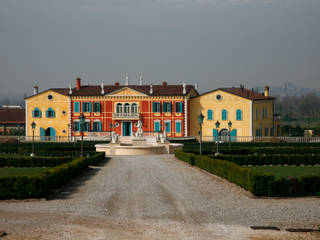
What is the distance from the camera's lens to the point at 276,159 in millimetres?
33094

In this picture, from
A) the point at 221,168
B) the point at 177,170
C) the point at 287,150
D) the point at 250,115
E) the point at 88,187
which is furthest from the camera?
the point at 250,115

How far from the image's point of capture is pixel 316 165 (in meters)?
32.8

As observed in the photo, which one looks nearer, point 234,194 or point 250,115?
point 234,194

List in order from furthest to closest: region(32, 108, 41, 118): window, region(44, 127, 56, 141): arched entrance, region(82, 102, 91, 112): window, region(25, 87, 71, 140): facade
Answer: region(32, 108, 41, 118): window → region(44, 127, 56, 141): arched entrance → region(25, 87, 71, 140): facade → region(82, 102, 91, 112): window

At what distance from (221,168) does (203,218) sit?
10.00m

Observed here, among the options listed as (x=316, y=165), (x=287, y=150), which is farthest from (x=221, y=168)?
(x=287, y=150)

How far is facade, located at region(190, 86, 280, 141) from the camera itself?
59875 millimetres

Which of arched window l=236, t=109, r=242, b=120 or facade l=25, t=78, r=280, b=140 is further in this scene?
facade l=25, t=78, r=280, b=140

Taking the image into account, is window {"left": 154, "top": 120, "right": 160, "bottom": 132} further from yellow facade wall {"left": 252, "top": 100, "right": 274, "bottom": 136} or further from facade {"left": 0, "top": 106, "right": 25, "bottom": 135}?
facade {"left": 0, "top": 106, "right": 25, "bottom": 135}

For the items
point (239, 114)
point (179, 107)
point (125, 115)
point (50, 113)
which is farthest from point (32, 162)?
point (239, 114)

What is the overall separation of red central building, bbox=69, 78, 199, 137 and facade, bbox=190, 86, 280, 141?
1.63m

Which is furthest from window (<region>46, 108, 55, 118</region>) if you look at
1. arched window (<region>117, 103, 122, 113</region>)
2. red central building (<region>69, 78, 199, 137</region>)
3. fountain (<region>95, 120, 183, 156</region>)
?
fountain (<region>95, 120, 183, 156</region>)

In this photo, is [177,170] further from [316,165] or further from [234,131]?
[234,131]

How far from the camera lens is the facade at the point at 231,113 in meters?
59.9
